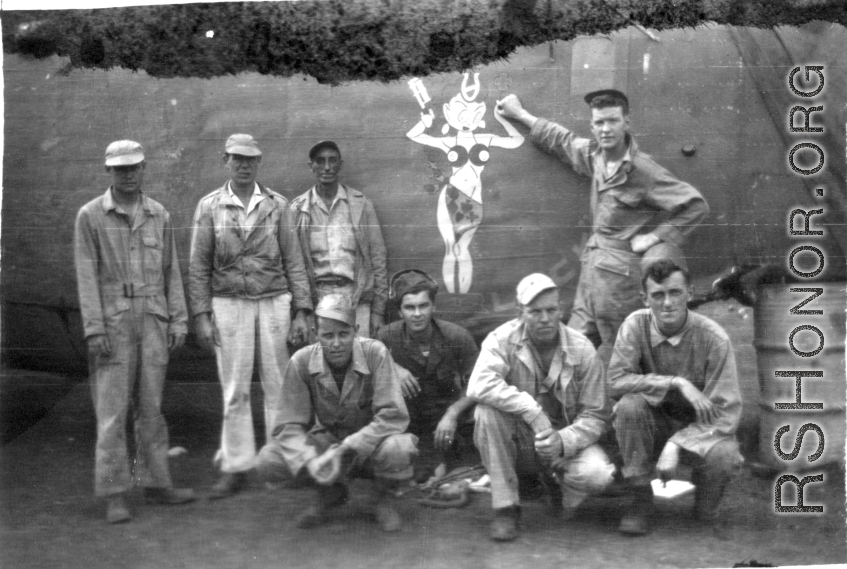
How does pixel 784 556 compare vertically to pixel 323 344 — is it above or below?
below

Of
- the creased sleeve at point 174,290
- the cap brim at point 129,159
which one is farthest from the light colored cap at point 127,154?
the creased sleeve at point 174,290

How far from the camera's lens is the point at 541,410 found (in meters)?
4.91

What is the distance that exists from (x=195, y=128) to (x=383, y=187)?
3.27 ft

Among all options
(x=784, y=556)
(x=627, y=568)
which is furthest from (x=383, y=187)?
(x=784, y=556)

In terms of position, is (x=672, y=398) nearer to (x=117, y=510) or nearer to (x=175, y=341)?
(x=175, y=341)

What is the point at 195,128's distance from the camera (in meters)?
5.04

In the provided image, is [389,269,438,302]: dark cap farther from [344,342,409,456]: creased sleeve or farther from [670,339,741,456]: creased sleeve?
[670,339,741,456]: creased sleeve

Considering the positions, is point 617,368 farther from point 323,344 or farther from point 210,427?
point 210,427

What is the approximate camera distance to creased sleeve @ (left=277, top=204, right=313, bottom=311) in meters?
5.00

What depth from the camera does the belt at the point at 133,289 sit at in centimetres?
501

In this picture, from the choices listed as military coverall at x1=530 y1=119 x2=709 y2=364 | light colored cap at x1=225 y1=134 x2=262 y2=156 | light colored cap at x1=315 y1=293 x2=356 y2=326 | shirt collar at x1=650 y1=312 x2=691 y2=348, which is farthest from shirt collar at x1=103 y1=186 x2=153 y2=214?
shirt collar at x1=650 y1=312 x2=691 y2=348

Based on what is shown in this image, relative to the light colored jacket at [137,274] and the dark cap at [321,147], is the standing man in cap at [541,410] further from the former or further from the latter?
the light colored jacket at [137,274]

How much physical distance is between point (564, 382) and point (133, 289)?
7.22 ft

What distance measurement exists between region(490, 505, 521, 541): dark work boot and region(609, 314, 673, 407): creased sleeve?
760 millimetres
